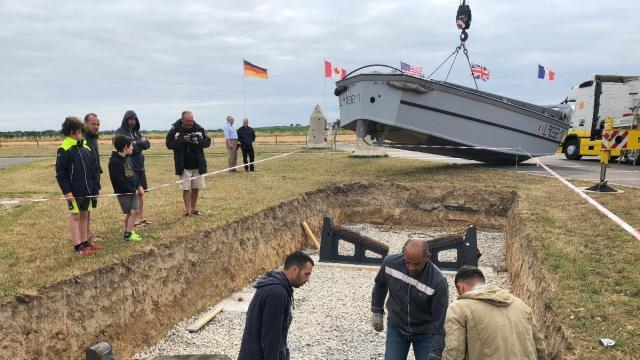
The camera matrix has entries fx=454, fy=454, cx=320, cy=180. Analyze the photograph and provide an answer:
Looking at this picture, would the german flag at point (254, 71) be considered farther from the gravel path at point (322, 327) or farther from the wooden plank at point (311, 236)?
the gravel path at point (322, 327)

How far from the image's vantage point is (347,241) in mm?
8867

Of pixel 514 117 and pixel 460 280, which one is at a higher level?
pixel 514 117

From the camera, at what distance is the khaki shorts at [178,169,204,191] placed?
24.3ft

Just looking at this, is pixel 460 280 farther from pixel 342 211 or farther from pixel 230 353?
pixel 342 211

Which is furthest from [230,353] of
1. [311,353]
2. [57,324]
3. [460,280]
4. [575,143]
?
[575,143]

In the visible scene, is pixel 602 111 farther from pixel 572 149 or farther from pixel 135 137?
pixel 135 137

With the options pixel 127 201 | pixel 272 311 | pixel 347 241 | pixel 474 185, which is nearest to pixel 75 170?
pixel 127 201

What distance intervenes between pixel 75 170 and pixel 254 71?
1395cm

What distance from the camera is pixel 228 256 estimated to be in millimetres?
7488

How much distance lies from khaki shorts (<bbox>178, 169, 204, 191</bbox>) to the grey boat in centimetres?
698

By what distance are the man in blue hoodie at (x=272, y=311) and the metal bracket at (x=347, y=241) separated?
213 inches

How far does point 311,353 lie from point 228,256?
2.56 m

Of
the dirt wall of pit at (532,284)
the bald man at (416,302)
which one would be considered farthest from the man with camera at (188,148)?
the dirt wall of pit at (532,284)

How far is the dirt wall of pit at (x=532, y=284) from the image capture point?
3.92 metres
